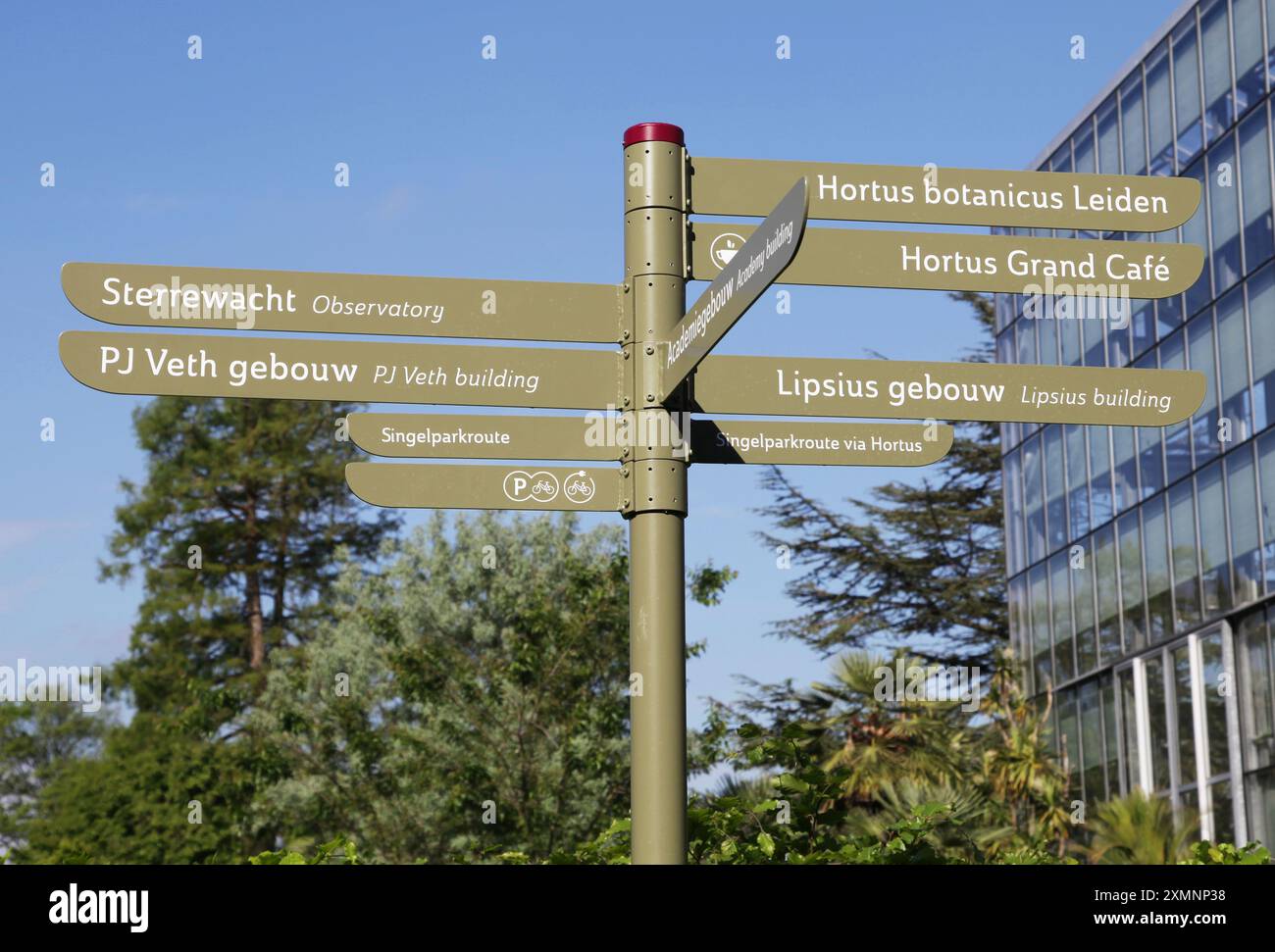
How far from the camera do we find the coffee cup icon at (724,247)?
5.40 meters

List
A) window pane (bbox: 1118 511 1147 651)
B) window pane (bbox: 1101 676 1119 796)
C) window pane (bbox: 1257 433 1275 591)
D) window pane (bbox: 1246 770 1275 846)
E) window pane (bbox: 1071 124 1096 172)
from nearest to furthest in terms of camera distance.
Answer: window pane (bbox: 1257 433 1275 591), window pane (bbox: 1246 770 1275 846), window pane (bbox: 1118 511 1147 651), window pane (bbox: 1101 676 1119 796), window pane (bbox: 1071 124 1096 172)

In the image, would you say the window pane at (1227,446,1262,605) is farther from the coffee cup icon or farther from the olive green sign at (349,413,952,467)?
the coffee cup icon

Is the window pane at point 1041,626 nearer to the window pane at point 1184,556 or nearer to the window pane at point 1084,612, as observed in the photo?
the window pane at point 1084,612

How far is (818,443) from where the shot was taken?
5414 millimetres

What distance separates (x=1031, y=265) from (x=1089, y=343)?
25771 millimetres

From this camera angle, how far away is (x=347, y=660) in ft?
107

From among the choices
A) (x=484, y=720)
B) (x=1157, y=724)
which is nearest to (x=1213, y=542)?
(x=1157, y=724)

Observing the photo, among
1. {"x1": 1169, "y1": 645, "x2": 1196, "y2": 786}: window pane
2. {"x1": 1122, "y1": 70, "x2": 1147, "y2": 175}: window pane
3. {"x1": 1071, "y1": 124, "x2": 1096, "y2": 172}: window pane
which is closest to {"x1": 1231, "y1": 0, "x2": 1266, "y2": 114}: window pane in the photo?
{"x1": 1122, "y1": 70, "x2": 1147, "y2": 175}: window pane

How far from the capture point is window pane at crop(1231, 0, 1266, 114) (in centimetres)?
2495

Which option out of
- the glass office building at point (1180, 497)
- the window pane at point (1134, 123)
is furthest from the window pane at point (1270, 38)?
the window pane at point (1134, 123)

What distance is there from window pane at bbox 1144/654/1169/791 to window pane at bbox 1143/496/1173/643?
0.51 meters

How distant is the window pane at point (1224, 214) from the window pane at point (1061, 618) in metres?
7.34

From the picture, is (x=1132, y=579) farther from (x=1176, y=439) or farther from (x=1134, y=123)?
(x=1134, y=123)

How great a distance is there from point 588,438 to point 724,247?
2.50 ft
